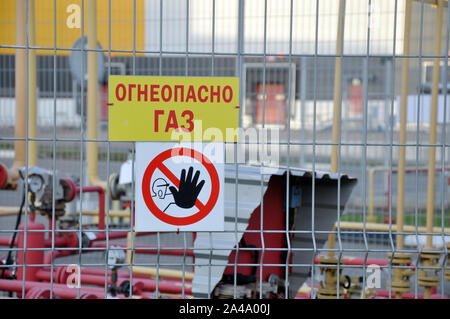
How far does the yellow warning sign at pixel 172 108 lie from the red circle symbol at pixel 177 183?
8 cm

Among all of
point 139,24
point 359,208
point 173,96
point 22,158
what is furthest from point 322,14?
point 173,96

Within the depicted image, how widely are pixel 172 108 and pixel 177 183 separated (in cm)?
39

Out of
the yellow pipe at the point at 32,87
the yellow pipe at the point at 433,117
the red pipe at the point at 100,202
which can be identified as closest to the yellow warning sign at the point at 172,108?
the yellow pipe at the point at 433,117

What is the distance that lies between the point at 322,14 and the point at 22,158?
387cm

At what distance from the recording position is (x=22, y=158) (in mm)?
7641

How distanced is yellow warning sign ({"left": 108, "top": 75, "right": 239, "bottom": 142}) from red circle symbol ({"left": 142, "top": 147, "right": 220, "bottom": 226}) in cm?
8

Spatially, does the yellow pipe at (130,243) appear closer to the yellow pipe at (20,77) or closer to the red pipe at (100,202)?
the red pipe at (100,202)

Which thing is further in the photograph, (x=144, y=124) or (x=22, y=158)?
(x=22, y=158)

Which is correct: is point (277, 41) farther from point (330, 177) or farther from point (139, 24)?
point (330, 177)

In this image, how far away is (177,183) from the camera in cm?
347

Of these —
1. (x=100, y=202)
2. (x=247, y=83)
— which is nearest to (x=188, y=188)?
(x=100, y=202)

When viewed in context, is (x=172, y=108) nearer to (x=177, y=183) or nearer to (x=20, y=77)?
(x=177, y=183)

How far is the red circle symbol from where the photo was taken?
3.46m

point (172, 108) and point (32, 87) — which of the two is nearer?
point (172, 108)
